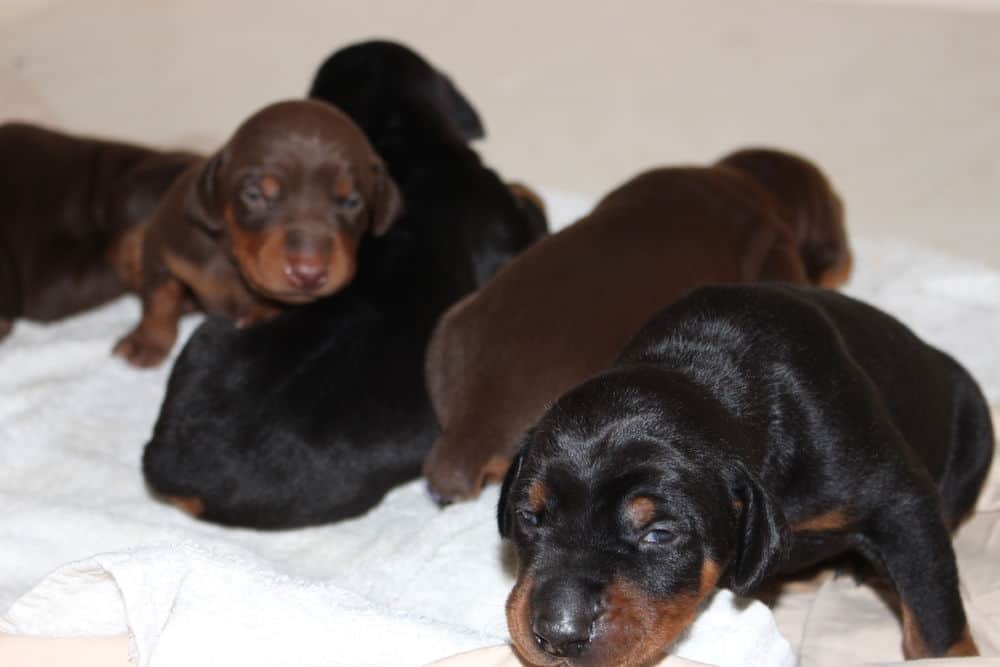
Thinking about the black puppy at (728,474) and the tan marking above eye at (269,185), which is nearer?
the black puppy at (728,474)

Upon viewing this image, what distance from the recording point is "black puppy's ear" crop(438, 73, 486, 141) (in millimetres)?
5492

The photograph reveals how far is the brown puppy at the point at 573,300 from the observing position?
13.2 feet

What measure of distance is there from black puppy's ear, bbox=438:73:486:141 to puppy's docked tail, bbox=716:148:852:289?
1.03 m

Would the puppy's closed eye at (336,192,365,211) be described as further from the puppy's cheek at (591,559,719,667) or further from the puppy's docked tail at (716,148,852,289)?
the puppy's cheek at (591,559,719,667)

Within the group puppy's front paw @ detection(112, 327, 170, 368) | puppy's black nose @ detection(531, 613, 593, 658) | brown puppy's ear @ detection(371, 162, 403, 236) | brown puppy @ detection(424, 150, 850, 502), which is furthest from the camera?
puppy's front paw @ detection(112, 327, 170, 368)

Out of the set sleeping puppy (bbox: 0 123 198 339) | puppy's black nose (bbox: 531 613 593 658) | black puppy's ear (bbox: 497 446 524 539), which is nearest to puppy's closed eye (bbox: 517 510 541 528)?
black puppy's ear (bbox: 497 446 524 539)

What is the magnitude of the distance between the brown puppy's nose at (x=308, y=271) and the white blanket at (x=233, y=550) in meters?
0.77

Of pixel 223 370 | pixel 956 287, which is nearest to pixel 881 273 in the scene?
pixel 956 287

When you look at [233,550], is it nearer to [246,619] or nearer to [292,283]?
[246,619]

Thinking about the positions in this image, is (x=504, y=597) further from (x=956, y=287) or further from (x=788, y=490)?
(x=956, y=287)

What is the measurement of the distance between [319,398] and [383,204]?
2.95ft

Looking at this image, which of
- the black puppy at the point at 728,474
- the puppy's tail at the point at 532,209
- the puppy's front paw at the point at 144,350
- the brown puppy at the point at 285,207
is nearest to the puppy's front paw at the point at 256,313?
the brown puppy at the point at 285,207

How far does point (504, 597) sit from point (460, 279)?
1.13 metres

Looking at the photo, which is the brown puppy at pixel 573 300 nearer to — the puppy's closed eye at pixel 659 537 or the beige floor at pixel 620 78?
the puppy's closed eye at pixel 659 537
